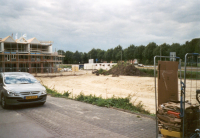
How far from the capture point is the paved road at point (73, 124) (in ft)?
15.8

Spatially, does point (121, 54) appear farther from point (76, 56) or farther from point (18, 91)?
point (18, 91)

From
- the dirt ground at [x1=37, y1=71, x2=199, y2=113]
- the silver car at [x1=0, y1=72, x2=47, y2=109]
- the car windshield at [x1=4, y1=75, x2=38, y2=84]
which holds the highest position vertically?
the car windshield at [x1=4, y1=75, x2=38, y2=84]

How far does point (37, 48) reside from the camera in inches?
A: 1983

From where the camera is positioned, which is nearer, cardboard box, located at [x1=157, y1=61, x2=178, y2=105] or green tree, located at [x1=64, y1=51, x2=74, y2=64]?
cardboard box, located at [x1=157, y1=61, x2=178, y2=105]

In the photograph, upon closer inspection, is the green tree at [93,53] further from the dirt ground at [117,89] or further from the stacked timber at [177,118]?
the stacked timber at [177,118]

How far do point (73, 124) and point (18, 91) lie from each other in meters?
3.27

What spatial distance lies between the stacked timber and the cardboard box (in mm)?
410

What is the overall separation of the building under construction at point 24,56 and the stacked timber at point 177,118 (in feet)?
135

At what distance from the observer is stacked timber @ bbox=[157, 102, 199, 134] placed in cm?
368

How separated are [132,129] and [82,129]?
148cm

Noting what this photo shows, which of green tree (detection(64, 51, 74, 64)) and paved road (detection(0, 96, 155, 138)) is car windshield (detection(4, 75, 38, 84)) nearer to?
paved road (detection(0, 96, 155, 138))

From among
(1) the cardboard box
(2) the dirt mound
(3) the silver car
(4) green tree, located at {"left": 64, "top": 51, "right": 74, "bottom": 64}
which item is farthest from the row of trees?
(1) the cardboard box

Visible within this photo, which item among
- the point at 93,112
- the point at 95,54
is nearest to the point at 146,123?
the point at 93,112

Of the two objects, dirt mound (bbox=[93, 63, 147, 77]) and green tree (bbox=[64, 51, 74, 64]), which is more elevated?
green tree (bbox=[64, 51, 74, 64])
